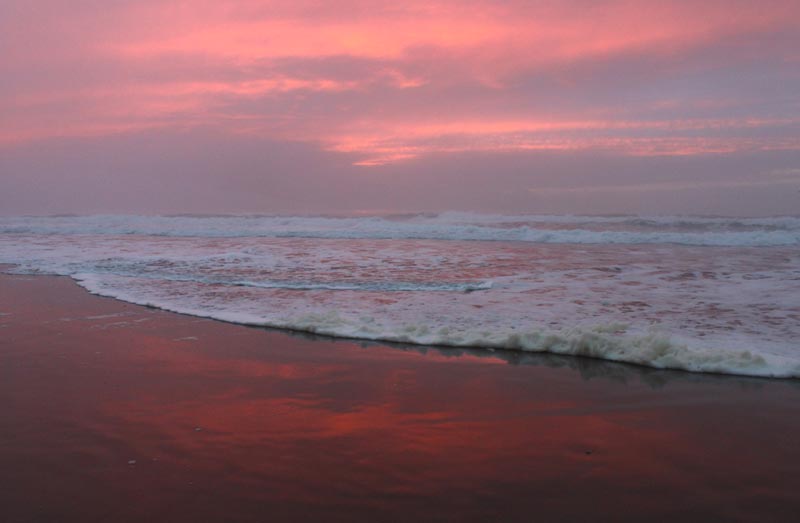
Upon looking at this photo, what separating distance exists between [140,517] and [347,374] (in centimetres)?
233

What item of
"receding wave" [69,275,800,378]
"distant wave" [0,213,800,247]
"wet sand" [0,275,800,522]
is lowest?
"wet sand" [0,275,800,522]

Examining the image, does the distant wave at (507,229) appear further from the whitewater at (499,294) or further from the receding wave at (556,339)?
the receding wave at (556,339)

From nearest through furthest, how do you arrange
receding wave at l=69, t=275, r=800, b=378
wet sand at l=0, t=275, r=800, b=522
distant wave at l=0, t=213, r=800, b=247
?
wet sand at l=0, t=275, r=800, b=522, receding wave at l=69, t=275, r=800, b=378, distant wave at l=0, t=213, r=800, b=247

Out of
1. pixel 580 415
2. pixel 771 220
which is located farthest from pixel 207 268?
pixel 771 220

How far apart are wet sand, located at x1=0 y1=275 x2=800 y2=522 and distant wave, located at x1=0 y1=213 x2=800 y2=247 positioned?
17520mm

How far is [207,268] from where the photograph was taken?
39.9 feet

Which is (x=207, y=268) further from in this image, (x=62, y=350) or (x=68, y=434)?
(x=68, y=434)

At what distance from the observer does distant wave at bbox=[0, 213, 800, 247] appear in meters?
21.4

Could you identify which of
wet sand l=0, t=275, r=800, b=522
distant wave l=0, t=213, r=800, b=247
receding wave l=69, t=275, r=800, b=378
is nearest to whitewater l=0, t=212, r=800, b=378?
receding wave l=69, t=275, r=800, b=378

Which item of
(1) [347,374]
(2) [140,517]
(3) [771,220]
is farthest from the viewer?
(3) [771,220]

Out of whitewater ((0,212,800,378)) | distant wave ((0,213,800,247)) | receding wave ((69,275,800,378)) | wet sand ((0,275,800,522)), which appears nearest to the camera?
wet sand ((0,275,800,522))

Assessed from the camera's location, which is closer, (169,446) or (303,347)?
(169,446)

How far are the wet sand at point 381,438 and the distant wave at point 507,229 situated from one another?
17.5m

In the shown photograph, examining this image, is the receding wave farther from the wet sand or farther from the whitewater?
the wet sand
